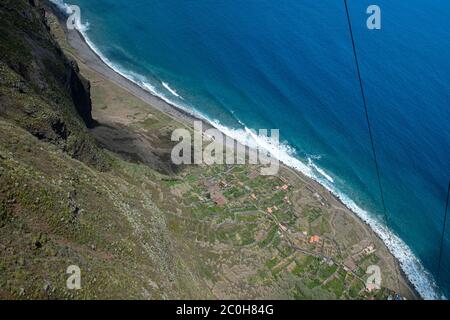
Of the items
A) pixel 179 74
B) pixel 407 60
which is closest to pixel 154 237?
pixel 179 74

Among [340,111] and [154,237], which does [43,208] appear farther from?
[340,111]

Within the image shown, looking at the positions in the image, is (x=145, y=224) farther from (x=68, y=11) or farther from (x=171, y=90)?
(x=68, y=11)

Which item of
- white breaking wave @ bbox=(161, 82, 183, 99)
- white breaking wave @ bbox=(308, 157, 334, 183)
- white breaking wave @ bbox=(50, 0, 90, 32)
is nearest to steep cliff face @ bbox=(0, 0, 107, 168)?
white breaking wave @ bbox=(161, 82, 183, 99)

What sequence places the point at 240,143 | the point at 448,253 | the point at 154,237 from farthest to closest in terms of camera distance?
the point at 240,143
the point at 448,253
the point at 154,237

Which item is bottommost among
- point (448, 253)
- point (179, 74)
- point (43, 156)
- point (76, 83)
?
point (448, 253)

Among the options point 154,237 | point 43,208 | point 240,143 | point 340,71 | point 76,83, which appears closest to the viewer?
point 43,208

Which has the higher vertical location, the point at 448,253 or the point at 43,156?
the point at 43,156

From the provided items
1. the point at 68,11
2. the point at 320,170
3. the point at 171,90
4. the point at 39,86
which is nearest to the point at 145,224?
the point at 39,86
